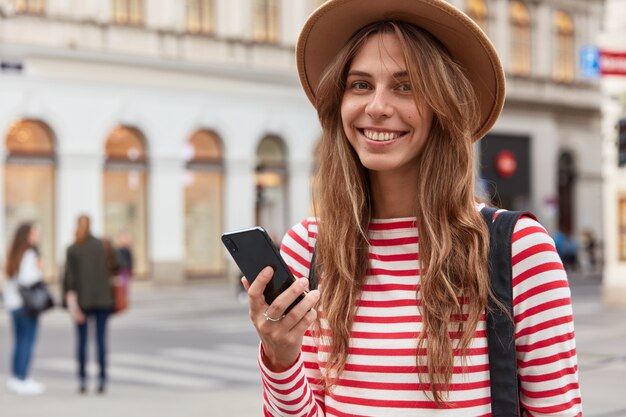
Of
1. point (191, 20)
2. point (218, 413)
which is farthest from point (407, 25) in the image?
point (191, 20)

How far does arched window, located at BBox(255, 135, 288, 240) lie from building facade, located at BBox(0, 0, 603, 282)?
0.04m

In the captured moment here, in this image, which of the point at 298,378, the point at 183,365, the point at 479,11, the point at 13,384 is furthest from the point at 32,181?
the point at 298,378

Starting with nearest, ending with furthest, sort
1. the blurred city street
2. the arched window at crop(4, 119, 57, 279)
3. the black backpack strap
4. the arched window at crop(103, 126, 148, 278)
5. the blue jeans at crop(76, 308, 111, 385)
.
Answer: the black backpack strap → the blurred city street → the blue jeans at crop(76, 308, 111, 385) → the arched window at crop(4, 119, 57, 279) → the arched window at crop(103, 126, 148, 278)

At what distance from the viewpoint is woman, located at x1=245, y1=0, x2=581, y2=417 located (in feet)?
7.94

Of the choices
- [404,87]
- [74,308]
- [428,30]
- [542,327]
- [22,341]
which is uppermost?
[428,30]

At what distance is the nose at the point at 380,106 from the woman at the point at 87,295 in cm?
964

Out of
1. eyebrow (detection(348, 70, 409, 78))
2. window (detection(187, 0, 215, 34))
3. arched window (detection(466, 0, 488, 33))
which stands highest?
arched window (detection(466, 0, 488, 33))

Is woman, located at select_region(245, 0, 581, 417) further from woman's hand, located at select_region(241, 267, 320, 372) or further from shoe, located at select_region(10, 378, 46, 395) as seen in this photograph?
shoe, located at select_region(10, 378, 46, 395)

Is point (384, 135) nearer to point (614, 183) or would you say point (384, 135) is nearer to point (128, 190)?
point (614, 183)

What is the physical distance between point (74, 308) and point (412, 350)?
9732 millimetres

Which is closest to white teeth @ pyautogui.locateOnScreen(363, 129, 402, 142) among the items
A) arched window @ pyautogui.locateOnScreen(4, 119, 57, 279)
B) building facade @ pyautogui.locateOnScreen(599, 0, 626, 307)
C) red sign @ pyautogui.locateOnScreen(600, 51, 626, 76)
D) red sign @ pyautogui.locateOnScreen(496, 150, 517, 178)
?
red sign @ pyautogui.locateOnScreen(600, 51, 626, 76)

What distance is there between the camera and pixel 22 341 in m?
12.2

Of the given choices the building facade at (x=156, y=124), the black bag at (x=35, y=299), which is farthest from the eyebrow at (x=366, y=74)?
the building facade at (x=156, y=124)

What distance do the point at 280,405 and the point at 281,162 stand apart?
3219cm
